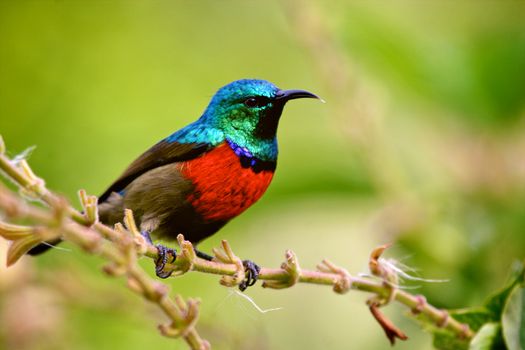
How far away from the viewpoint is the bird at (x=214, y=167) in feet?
5.82

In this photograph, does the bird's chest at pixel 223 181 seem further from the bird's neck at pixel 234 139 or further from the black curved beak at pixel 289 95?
the black curved beak at pixel 289 95

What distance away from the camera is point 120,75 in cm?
446

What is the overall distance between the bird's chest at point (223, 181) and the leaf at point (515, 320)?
61 cm

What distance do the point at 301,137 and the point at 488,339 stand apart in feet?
7.01

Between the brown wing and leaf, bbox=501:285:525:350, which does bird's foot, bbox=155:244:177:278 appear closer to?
the brown wing

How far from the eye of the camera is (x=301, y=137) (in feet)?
11.6

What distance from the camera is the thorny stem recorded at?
0.98m

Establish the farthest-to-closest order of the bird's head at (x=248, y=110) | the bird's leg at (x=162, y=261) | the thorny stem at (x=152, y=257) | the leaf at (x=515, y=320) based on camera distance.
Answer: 1. the bird's head at (x=248, y=110)
2. the leaf at (x=515, y=320)
3. the bird's leg at (x=162, y=261)
4. the thorny stem at (x=152, y=257)

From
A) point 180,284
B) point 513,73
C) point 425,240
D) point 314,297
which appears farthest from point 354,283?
point 314,297

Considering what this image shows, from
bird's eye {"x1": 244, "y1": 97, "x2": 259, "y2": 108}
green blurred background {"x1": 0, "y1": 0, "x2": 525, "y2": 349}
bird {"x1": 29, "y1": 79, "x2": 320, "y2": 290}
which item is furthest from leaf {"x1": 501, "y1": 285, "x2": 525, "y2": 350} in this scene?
bird's eye {"x1": 244, "y1": 97, "x2": 259, "y2": 108}

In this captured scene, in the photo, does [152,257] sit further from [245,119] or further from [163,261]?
[245,119]

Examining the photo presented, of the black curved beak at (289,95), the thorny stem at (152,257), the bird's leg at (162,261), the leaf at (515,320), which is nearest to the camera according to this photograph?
the thorny stem at (152,257)

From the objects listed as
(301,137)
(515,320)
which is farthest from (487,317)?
(301,137)

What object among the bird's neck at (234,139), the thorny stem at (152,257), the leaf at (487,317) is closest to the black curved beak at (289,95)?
the bird's neck at (234,139)
